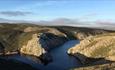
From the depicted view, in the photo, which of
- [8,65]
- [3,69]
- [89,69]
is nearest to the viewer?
[89,69]

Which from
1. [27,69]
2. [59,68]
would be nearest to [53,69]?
[59,68]

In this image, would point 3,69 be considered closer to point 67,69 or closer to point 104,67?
point 67,69

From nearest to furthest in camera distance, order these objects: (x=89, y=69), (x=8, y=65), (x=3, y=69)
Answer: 1. (x=89, y=69)
2. (x=3, y=69)
3. (x=8, y=65)

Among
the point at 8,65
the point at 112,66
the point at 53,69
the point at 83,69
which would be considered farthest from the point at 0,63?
the point at 112,66

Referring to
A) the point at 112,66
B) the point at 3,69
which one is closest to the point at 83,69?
the point at 112,66

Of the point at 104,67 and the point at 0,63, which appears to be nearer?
the point at 104,67

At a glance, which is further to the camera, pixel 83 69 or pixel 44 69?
pixel 44 69

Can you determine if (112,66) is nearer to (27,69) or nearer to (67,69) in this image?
(67,69)

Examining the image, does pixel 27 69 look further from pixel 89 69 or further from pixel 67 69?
pixel 89 69
